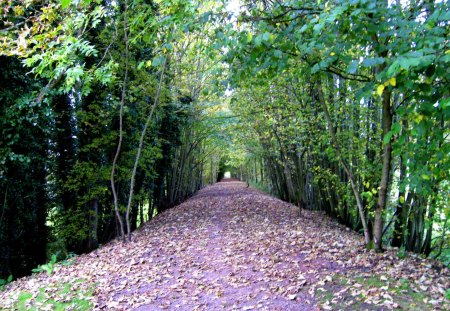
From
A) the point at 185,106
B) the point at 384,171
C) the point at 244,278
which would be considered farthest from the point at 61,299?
the point at 185,106

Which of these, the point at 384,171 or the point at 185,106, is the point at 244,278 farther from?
the point at 185,106

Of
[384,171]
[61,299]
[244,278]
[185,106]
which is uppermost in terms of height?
[185,106]

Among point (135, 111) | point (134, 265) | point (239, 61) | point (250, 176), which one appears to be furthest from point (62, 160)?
point (250, 176)

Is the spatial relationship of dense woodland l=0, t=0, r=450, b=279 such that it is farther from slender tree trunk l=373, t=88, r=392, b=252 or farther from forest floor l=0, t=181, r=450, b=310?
forest floor l=0, t=181, r=450, b=310

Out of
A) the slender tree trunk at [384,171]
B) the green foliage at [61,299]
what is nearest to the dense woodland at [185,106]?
the slender tree trunk at [384,171]

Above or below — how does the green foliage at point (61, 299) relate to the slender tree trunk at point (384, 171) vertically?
below

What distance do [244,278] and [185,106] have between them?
11.1 meters

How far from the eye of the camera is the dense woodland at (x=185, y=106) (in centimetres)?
444

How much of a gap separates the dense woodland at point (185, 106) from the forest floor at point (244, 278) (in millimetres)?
1093

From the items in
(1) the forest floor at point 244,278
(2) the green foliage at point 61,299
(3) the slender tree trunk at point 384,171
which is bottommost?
(2) the green foliage at point 61,299

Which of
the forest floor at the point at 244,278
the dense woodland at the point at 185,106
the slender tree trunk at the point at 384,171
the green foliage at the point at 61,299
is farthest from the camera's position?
the slender tree trunk at the point at 384,171

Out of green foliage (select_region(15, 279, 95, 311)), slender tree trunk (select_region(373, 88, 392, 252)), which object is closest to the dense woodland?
slender tree trunk (select_region(373, 88, 392, 252))

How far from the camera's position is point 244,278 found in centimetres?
558

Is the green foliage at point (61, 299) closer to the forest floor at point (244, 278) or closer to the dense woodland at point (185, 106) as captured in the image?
the forest floor at point (244, 278)
